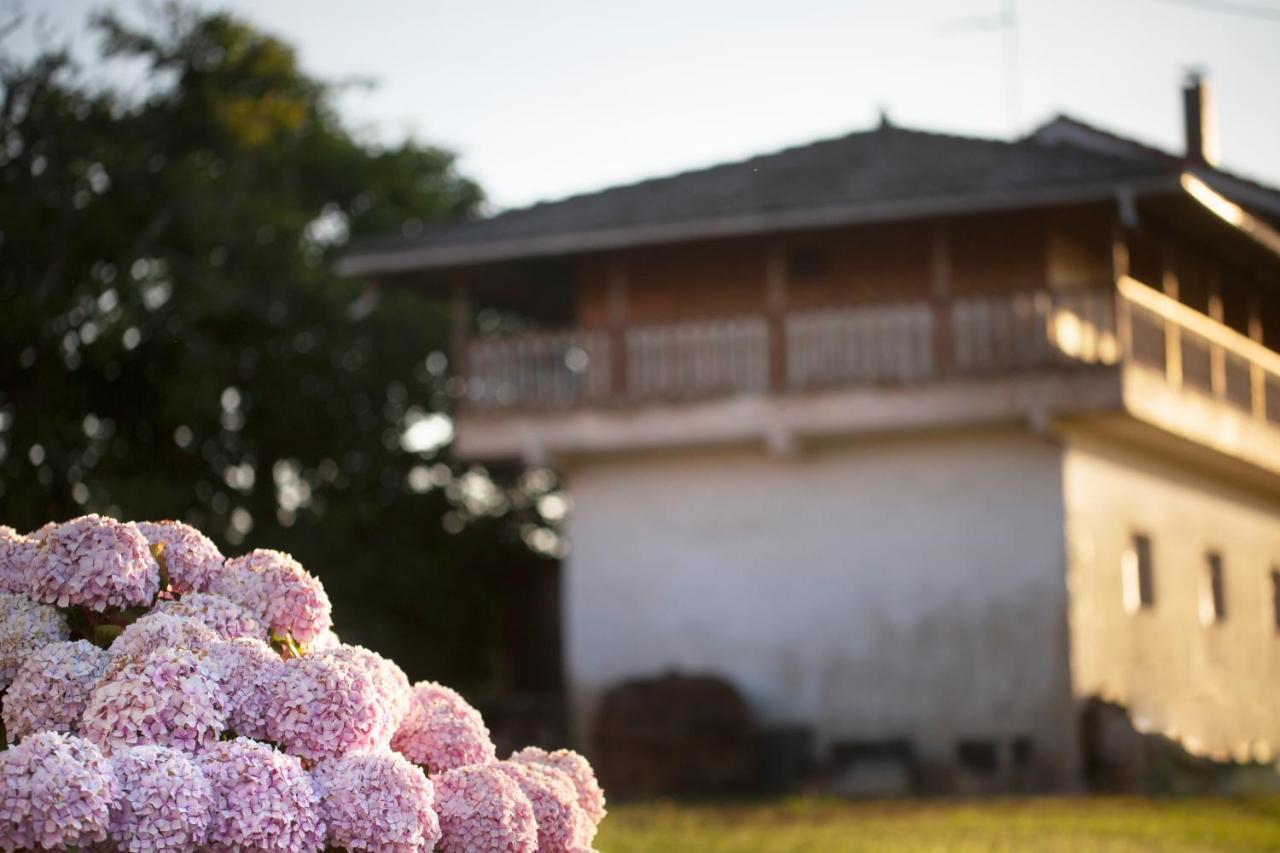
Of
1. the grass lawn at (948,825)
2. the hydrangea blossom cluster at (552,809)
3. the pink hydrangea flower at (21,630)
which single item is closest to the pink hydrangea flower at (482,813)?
the hydrangea blossom cluster at (552,809)

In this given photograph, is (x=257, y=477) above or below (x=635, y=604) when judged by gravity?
above

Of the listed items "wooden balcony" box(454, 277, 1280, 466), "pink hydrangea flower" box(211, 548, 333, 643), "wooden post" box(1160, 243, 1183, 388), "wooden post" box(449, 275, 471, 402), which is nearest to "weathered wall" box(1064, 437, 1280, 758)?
"wooden balcony" box(454, 277, 1280, 466)

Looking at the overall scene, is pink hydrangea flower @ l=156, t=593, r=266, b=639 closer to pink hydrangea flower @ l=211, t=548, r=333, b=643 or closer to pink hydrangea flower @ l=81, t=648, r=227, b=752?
pink hydrangea flower @ l=211, t=548, r=333, b=643

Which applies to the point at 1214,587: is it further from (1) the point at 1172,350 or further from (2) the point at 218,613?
(2) the point at 218,613

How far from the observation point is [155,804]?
17.4ft

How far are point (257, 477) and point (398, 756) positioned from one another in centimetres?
2655

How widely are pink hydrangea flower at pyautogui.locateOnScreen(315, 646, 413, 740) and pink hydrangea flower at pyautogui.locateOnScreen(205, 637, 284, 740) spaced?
20 cm

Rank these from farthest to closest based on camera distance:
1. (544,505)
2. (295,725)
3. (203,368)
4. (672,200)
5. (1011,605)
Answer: (544,505)
(203,368)
(672,200)
(1011,605)
(295,725)

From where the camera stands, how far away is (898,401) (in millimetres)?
22562

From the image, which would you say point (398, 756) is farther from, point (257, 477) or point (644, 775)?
→ point (257, 477)

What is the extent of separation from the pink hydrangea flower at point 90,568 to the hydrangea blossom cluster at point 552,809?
1.29m

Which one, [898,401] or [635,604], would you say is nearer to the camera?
[898,401]

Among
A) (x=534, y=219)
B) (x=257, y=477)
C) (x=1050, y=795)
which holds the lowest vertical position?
(x=1050, y=795)

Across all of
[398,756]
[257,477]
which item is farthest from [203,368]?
[398,756]
